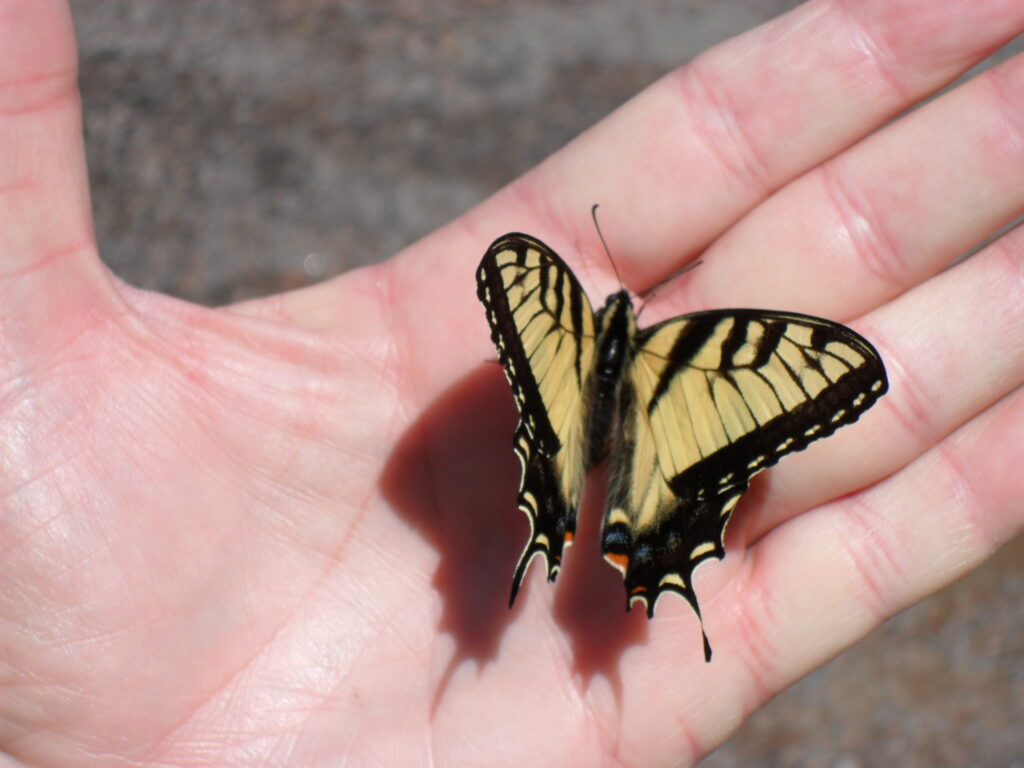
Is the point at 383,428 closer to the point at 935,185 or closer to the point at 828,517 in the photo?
the point at 828,517

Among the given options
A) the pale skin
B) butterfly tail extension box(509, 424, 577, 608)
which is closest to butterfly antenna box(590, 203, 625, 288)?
the pale skin

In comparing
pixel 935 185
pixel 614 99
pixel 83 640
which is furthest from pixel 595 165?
pixel 614 99

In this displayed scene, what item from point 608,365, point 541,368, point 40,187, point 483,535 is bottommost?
point 483,535

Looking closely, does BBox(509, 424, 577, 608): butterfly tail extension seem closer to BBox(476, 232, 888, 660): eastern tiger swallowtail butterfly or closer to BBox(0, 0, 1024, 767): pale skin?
BBox(476, 232, 888, 660): eastern tiger swallowtail butterfly

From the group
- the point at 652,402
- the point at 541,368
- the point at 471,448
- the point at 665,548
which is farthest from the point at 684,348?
the point at 471,448

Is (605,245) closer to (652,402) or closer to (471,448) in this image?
(652,402)

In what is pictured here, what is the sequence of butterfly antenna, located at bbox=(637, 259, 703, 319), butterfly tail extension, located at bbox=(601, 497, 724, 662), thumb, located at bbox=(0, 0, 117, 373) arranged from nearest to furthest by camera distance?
thumb, located at bbox=(0, 0, 117, 373)
butterfly tail extension, located at bbox=(601, 497, 724, 662)
butterfly antenna, located at bbox=(637, 259, 703, 319)

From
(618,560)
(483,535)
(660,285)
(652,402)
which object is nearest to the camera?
(618,560)
